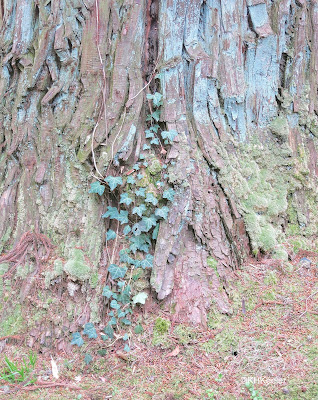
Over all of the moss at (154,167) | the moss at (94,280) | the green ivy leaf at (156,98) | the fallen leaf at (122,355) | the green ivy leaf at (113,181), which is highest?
the green ivy leaf at (156,98)

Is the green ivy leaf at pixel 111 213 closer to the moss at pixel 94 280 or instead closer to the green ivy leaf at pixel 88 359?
the moss at pixel 94 280

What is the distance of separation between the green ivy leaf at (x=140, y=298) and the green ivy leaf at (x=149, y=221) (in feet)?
1.62

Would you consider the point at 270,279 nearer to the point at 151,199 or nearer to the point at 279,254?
the point at 279,254

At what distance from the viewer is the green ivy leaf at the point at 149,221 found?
2.99 meters

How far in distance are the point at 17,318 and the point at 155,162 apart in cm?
166

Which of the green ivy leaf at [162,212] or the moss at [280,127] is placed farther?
the moss at [280,127]

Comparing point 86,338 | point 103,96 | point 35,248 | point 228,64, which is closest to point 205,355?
point 86,338

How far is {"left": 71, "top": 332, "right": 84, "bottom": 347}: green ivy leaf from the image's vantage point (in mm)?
2811

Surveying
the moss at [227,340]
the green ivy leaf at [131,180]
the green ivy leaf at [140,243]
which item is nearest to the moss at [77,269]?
the green ivy leaf at [140,243]

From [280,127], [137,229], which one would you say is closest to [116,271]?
[137,229]

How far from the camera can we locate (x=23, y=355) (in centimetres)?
286

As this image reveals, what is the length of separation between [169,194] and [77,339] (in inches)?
51.0

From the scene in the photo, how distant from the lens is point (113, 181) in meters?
2.99

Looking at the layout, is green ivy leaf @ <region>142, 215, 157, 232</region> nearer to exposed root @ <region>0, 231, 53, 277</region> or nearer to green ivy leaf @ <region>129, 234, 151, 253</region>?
green ivy leaf @ <region>129, 234, 151, 253</region>
